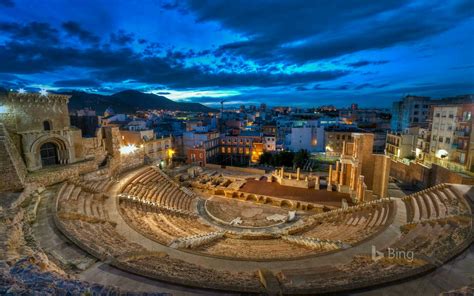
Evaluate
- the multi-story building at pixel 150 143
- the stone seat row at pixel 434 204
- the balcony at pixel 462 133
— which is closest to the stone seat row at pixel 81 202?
the multi-story building at pixel 150 143

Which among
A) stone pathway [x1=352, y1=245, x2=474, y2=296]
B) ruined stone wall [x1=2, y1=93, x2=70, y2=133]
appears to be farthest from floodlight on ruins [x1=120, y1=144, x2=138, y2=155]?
A: stone pathway [x1=352, y1=245, x2=474, y2=296]

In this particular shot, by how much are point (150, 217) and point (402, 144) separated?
38.2 meters

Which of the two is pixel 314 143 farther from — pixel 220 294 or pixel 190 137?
pixel 220 294

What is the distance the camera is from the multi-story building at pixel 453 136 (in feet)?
81.6

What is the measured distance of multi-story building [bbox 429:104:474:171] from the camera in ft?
81.6

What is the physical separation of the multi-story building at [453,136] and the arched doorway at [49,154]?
133 ft

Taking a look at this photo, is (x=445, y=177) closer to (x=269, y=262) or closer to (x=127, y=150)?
(x=269, y=262)

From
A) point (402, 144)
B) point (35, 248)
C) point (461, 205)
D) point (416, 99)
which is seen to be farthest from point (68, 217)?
point (416, 99)

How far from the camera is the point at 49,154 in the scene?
18.8 meters

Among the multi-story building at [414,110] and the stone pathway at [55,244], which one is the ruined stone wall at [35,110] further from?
the multi-story building at [414,110]

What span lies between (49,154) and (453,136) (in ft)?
142

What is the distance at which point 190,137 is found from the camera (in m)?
41.0

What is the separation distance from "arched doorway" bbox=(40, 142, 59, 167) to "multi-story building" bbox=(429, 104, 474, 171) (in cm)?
4061

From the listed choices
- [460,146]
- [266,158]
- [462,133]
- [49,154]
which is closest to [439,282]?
[49,154]
